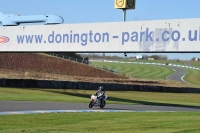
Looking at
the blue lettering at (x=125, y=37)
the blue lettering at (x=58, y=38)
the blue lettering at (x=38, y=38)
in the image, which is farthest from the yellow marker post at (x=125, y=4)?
the blue lettering at (x=38, y=38)

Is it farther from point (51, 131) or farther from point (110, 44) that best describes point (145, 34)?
point (51, 131)

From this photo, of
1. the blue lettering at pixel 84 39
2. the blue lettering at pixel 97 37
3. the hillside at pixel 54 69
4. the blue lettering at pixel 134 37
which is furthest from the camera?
the hillside at pixel 54 69

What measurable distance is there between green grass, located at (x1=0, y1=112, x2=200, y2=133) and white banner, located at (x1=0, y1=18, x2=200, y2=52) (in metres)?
7.42

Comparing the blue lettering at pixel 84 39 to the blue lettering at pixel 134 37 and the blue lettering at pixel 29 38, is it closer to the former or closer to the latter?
the blue lettering at pixel 134 37

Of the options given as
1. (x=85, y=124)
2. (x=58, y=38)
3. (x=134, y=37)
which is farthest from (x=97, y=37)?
(x=85, y=124)

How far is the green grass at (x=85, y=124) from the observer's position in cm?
1527

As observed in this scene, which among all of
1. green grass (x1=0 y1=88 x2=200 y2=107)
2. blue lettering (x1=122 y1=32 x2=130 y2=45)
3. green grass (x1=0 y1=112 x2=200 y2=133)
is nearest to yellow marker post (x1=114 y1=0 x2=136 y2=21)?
Result: blue lettering (x1=122 y1=32 x2=130 y2=45)

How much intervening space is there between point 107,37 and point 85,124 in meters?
12.3

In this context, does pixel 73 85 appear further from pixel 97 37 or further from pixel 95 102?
pixel 95 102

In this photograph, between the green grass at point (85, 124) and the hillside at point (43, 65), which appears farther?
the hillside at point (43, 65)

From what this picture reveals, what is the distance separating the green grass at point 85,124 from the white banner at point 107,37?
742cm

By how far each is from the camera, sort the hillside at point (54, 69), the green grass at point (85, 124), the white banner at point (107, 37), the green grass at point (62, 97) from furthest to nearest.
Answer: the hillside at point (54, 69), the green grass at point (62, 97), the white banner at point (107, 37), the green grass at point (85, 124)

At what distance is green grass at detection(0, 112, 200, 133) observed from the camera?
15266mm

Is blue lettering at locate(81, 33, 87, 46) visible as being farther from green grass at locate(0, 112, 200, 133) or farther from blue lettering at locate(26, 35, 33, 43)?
green grass at locate(0, 112, 200, 133)
